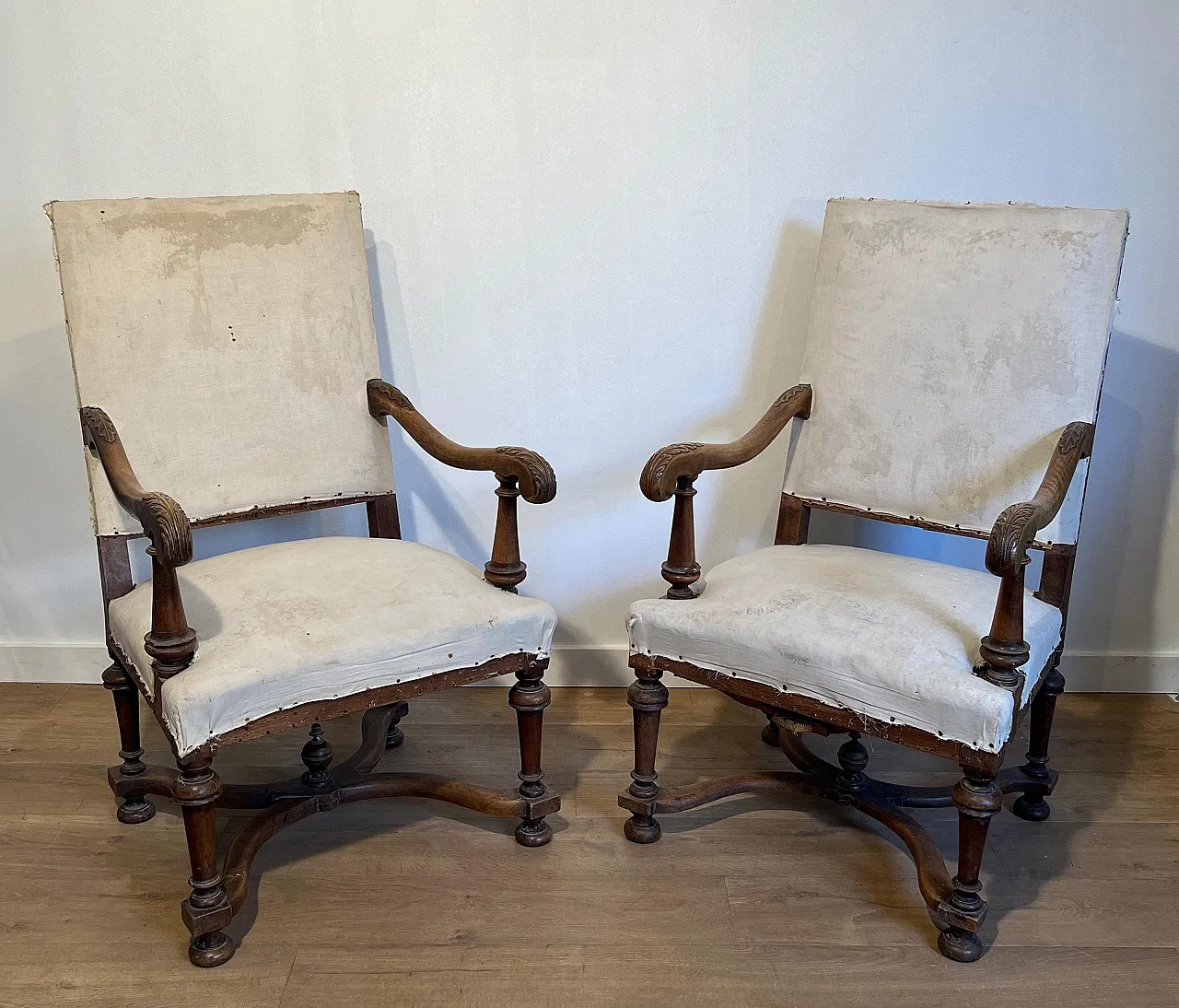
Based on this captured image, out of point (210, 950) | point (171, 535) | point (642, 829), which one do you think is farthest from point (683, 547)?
point (210, 950)

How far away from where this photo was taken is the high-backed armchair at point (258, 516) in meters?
1.67

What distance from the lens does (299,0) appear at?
2238 mm

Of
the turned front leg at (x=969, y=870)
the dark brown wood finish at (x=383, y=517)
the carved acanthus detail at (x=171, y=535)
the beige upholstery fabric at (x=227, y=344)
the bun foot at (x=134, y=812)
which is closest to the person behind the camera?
the carved acanthus detail at (x=171, y=535)

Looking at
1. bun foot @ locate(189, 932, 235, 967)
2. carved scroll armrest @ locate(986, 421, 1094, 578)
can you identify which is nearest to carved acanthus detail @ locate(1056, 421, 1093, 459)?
carved scroll armrest @ locate(986, 421, 1094, 578)

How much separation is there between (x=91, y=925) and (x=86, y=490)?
108 centimetres

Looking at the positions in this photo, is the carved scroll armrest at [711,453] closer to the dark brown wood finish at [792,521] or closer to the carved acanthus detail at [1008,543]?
the dark brown wood finish at [792,521]

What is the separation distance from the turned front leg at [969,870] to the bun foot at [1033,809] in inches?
16.1

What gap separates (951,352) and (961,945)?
1.01m

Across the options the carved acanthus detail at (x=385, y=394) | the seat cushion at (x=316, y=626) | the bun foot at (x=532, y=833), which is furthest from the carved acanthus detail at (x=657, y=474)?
the bun foot at (x=532, y=833)

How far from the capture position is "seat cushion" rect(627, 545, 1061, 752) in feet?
5.39

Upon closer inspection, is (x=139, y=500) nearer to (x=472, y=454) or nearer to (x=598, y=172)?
(x=472, y=454)

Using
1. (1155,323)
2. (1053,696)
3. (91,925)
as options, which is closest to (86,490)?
(91,925)

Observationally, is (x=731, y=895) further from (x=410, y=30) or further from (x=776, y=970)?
(x=410, y=30)

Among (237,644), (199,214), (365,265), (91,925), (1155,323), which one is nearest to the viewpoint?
(237,644)
